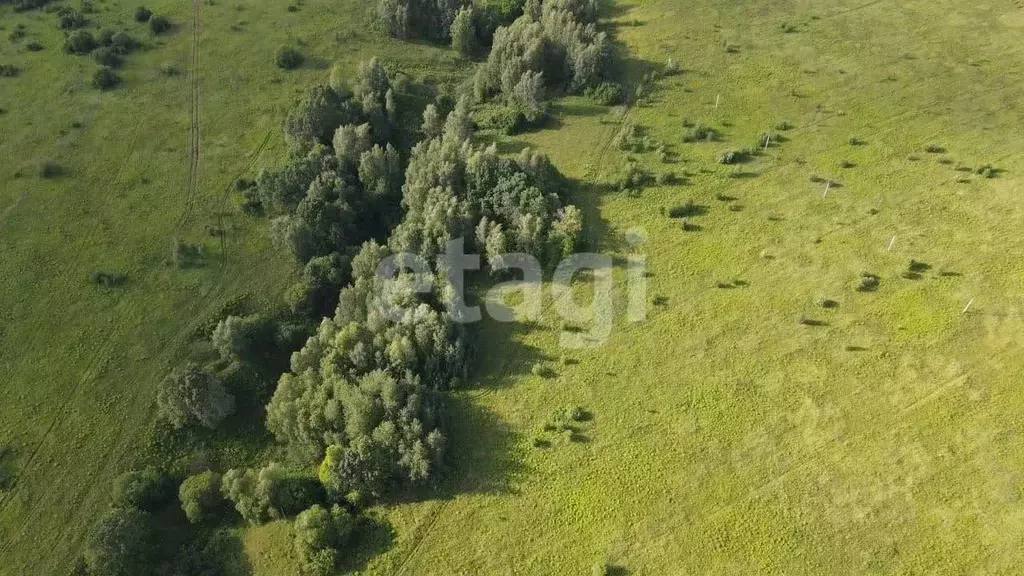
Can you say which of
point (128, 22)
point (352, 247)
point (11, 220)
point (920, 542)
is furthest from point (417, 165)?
point (128, 22)

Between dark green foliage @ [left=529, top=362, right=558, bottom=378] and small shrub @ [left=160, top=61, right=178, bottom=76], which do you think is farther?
small shrub @ [left=160, top=61, right=178, bottom=76]

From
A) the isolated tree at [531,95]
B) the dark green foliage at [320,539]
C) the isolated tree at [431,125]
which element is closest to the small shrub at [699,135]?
the isolated tree at [531,95]

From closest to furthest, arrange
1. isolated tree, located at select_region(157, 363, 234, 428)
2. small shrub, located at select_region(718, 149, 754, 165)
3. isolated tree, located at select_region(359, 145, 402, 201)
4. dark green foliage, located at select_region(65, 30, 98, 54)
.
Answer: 1. isolated tree, located at select_region(157, 363, 234, 428)
2. small shrub, located at select_region(718, 149, 754, 165)
3. isolated tree, located at select_region(359, 145, 402, 201)
4. dark green foliage, located at select_region(65, 30, 98, 54)

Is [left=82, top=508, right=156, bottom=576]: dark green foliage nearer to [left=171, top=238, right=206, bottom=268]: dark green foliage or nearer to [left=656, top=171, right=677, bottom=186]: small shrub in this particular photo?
[left=171, top=238, right=206, bottom=268]: dark green foliage

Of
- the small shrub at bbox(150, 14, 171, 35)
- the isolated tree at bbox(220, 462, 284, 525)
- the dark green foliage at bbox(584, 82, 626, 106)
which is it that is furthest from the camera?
the small shrub at bbox(150, 14, 171, 35)

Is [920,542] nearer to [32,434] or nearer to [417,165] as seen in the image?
[417,165]

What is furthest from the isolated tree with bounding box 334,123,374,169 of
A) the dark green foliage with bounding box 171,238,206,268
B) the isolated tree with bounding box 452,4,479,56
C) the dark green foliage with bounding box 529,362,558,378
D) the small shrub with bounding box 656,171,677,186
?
the dark green foliage with bounding box 529,362,558,378

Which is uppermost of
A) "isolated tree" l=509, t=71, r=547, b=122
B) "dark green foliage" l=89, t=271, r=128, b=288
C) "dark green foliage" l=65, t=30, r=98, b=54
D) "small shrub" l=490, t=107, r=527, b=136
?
"dark green foliage" l=65, t=30, r=98, b=54

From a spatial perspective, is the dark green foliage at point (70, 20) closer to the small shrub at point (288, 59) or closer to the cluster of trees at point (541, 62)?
the small shrub at point (288, 59)

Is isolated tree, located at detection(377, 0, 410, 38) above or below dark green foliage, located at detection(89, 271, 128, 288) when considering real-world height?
above
